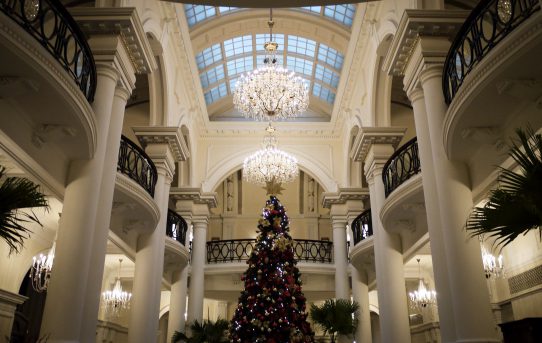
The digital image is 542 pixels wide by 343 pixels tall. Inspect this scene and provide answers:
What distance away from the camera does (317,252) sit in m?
17.5

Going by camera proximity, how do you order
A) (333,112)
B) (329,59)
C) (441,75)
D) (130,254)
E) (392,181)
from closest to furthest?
(441,75), (392,181), (130,254), (329,59), (333,112)

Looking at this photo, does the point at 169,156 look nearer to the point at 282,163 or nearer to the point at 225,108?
the point at 282,163

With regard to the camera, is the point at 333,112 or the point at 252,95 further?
→ the point at 333,112

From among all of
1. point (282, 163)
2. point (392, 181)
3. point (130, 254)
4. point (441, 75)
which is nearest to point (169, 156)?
point (130, 254)

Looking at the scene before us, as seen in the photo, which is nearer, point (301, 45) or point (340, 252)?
point (340, 252)

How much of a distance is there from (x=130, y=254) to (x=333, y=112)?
921 cm

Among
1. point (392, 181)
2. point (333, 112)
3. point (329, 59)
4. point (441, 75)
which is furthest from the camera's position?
point (333, 112)

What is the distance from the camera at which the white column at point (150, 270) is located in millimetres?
10203

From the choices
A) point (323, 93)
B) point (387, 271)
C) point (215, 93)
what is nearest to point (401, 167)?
point (387, 271)

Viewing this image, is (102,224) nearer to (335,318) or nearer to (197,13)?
(335,318)

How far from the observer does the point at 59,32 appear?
5.94 m

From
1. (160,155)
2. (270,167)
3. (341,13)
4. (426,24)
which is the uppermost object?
(341,13)

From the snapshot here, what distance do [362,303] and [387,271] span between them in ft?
12.9

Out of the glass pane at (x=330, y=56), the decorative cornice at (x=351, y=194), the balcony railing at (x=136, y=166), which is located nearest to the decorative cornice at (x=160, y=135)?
the balcony railing at (x=136, y=166)
